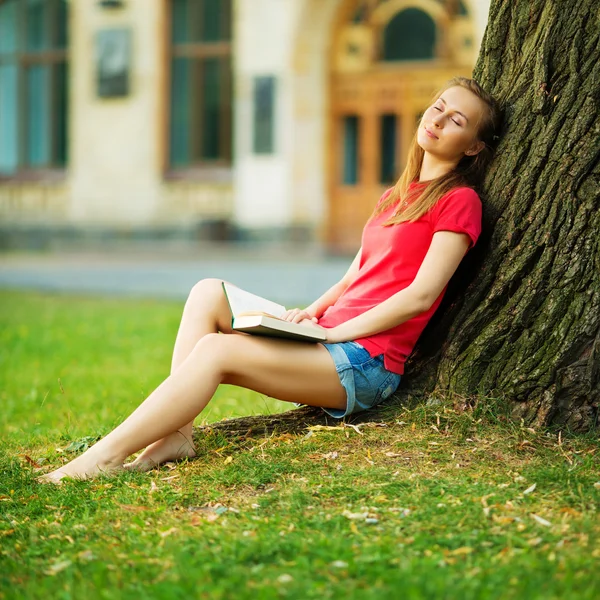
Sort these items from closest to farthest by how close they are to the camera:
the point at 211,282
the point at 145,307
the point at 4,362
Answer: the point at 211,282
the point at 4,362
the point at 145,307

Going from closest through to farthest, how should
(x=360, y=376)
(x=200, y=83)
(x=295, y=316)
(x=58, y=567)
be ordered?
(x=58, y=567) < (x=360, y=376) < (x=295, y=316) < (x=200, y=83)

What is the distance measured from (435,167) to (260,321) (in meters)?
0.99

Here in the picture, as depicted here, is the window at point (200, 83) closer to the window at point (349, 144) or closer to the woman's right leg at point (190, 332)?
the window at point (349, 144)

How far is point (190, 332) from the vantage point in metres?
3.82

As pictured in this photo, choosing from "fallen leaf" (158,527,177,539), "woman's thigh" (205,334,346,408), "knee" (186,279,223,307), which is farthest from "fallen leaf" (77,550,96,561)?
"knee" (186,279,223,307)

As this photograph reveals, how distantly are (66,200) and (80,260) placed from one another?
2.25 metres

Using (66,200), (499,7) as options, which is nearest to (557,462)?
(499,7)

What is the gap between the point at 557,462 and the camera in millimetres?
3400

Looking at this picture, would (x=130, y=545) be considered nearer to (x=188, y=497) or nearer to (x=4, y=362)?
(x=188, y=497)

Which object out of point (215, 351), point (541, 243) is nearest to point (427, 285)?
point (541, 243)

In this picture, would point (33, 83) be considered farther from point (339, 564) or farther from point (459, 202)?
point (339, 564)

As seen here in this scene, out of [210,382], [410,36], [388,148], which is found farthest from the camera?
[388,148]

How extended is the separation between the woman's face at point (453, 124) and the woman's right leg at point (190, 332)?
1.00m

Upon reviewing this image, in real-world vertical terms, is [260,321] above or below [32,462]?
above
